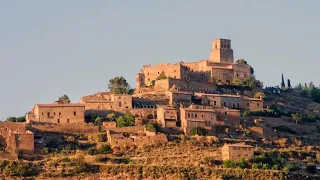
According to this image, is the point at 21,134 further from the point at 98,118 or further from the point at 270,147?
the point at 270,147

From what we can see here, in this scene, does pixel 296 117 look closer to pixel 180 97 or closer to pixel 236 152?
pixel 180 97

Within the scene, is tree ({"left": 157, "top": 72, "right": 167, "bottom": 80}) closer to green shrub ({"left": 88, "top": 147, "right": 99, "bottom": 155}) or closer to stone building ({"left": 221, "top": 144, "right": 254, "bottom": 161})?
green shrub ({"left": 88, "top": 147, "right": 99, "bottom": 155})

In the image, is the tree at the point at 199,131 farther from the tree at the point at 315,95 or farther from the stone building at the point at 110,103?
the tree at the point at 315,95

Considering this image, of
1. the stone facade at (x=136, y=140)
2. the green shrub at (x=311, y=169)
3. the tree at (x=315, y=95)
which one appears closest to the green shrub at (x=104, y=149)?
the stone facade at (x=136, y=140)

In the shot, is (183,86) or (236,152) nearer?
(236,152)

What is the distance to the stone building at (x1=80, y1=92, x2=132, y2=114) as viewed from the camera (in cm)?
6956

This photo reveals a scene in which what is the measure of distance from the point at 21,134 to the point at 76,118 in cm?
598

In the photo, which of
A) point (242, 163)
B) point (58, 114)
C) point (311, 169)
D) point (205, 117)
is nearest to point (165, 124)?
point (205, 117)

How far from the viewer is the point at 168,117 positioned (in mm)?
66625

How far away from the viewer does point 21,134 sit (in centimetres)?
6147

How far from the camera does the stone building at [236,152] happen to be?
2408 inches

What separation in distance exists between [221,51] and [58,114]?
21701 mm

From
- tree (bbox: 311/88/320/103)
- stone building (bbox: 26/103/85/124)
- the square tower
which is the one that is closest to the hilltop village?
stone building (bbox: 26/103/85/124)

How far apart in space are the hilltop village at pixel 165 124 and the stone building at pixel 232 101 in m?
0.07
